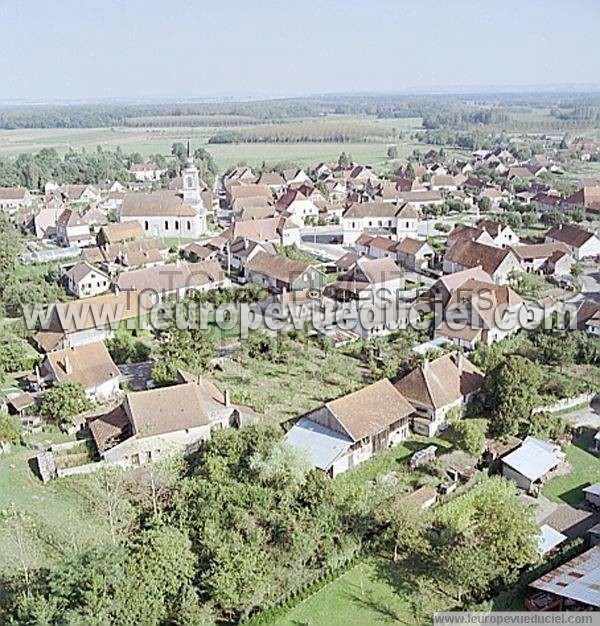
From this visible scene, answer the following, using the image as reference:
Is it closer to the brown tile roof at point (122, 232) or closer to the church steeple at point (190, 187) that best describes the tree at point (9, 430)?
the brown tile roof at point (122, 232)

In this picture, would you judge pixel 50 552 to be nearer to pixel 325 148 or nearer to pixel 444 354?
pixel 444 354

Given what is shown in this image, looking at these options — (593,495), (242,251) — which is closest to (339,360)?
(593,495)

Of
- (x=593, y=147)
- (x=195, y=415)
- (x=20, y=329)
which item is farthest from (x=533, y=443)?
(x=593, y=147)

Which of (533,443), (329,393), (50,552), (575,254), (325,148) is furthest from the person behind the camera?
(325,148)

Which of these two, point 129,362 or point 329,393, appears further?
point 129,362

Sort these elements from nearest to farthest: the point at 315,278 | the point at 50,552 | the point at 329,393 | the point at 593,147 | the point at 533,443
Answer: the point at 50,552
the point at 533,443
the point at 329,393
the point at 315,278
the point at 593,147

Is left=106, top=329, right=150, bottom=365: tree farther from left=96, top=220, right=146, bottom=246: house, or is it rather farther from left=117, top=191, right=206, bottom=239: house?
left=117, top=191, right=206, bottom=239: house
